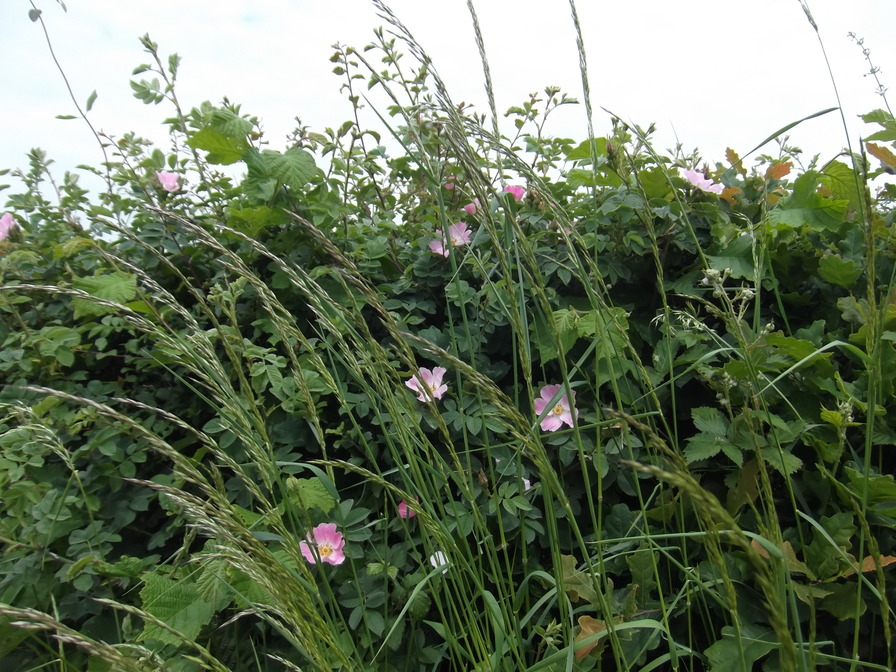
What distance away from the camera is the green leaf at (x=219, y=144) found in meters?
1.70

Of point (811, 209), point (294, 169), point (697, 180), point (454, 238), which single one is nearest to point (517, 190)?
point (454, 238)

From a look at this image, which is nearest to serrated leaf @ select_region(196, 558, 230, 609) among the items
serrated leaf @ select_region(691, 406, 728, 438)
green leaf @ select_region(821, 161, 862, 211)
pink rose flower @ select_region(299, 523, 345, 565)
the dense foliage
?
the dense foliage

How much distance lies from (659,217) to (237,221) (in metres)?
1.13

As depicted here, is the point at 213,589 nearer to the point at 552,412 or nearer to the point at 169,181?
the point at 552,412

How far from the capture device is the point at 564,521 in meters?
1.44

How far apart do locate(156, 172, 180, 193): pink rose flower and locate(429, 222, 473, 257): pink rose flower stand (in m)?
0.88

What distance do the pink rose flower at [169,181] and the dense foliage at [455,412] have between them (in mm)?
10

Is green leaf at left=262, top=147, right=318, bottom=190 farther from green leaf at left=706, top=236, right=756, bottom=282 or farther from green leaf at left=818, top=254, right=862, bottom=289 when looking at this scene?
green leaf at left=818, top=254, right=862, bottom=289

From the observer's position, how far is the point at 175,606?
1.23 meters

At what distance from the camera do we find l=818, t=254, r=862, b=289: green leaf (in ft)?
4.91

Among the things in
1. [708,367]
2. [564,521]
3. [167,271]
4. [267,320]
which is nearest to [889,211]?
[708,367]

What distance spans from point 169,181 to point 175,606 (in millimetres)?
1333

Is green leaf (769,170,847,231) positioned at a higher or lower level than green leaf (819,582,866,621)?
higher

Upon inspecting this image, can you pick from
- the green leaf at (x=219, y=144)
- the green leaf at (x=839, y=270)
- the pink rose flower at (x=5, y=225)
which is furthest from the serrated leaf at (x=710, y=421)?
the pink rose flower at (x=5, y=225)
